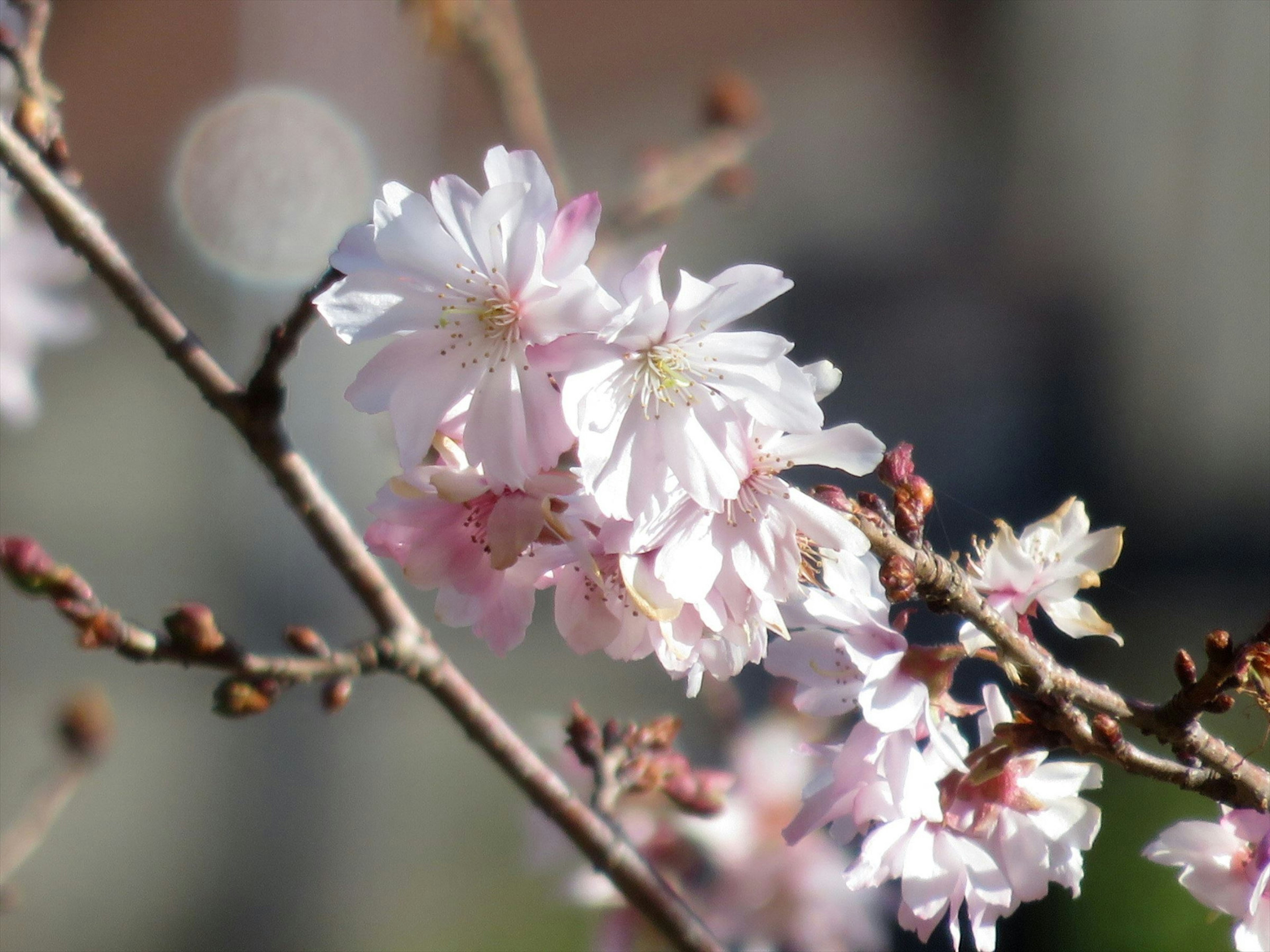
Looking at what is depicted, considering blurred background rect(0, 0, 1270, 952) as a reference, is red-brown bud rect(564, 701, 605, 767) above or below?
above

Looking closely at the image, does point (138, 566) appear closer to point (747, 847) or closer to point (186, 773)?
point (186, 773)

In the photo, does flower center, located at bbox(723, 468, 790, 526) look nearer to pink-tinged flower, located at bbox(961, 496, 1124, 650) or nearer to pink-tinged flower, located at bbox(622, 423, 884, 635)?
pink-tinged flower, located at bbox(622, 423, 884, 635)

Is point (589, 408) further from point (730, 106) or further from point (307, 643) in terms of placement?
point (730, 106)

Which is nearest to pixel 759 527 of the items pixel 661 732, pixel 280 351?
pixel 280 351

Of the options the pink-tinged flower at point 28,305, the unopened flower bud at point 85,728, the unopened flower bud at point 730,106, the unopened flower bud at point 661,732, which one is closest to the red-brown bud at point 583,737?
the unopened flower bud at point 661,732

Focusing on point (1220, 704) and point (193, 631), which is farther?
point (193, 631)

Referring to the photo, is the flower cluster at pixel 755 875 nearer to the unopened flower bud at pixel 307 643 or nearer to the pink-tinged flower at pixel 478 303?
the unopened flower bud at pixel 307 643

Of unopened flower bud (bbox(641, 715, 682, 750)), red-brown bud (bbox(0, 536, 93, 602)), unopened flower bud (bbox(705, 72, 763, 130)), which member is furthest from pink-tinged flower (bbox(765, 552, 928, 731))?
unopened flower bud (bbox(705, 72, 763, 130))
